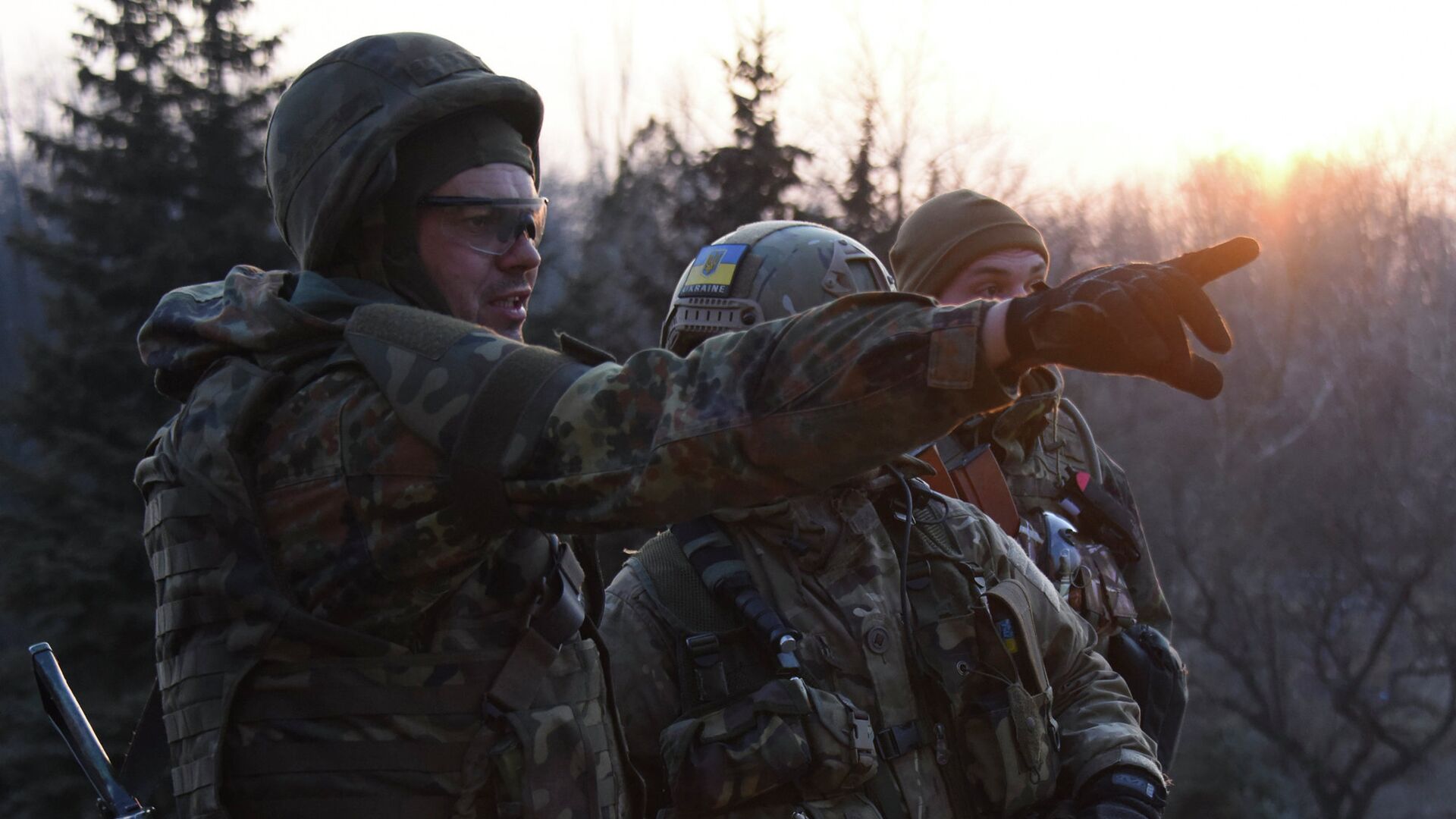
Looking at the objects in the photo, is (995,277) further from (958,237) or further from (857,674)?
(857,674)

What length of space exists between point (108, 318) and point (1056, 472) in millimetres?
10065

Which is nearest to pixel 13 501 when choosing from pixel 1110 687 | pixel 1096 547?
pixel 1096 547

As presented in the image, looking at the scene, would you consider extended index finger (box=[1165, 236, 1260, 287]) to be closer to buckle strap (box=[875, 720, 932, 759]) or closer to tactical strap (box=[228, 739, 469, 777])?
tactical strap (box=[228, 739, 469, 777])

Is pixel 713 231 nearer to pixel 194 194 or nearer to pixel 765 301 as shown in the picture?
pixel 194 194

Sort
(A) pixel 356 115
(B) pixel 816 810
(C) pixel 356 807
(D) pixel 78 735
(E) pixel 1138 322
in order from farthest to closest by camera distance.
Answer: (B) pixel 816 810 → (D) pixel 78 735 → (A) pixel 356 115 → (C) pixel 356 807 → (E) pixel 1138 322

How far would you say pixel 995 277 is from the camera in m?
5.16

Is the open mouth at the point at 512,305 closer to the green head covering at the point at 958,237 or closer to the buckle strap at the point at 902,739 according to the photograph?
the buckle strap at the point at 902,739

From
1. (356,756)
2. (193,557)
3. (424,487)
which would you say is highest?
(424,487)

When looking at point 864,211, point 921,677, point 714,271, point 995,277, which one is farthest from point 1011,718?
point 864,211

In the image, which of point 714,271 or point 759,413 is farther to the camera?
point 714,271

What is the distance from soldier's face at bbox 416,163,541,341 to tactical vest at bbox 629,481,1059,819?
921 millimetres

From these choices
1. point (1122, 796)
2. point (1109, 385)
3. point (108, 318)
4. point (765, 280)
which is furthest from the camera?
point (1109, 385)

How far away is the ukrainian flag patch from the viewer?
385 centimetres

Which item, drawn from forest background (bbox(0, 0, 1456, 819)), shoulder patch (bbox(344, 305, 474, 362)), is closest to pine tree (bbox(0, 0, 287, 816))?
forest background (bbox(0, 0, 1456, 819))
